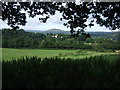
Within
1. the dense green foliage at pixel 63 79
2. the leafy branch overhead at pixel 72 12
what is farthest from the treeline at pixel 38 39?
the dense green foliage at pixel 63 79

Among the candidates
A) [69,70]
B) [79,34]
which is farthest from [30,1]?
[69,70]

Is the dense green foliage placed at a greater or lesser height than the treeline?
lesser

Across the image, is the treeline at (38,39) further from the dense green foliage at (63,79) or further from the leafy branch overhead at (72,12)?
the dense green foliage at (63,79)

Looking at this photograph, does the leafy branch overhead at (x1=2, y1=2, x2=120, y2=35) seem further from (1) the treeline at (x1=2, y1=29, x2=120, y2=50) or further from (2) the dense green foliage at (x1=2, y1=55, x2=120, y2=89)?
(2) the dense green foliage at (x1=2, y1=55, x2=120, y2=89)

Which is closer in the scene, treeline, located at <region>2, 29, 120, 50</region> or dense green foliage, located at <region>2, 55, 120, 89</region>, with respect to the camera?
dense green foliage, located at <region>2, 55, 120, 89</region>

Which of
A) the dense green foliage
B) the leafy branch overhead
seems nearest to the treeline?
the leafy branch overhead

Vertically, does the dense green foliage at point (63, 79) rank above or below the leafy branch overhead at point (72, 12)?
below

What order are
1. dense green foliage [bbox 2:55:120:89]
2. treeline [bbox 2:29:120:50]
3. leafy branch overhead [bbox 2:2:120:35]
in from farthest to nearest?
treeline [bbox 2:29:120:50], leafy branch overhead [bbox 2:2:120:35], dense green foliage [bbox 2:55:120:89]

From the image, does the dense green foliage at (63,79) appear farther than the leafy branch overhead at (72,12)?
No

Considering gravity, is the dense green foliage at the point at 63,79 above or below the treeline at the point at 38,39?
below

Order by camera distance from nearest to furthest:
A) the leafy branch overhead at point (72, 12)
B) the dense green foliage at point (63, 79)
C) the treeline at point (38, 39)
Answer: the dense green foliage at point (63, 79) → the leafy branch overhead at point (72, 12) → the treeline at point (38, 39)

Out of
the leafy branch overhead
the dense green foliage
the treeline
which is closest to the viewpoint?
the dense green foliage

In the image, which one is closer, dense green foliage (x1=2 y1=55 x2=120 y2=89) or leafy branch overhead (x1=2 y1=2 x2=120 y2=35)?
dense green foliage (x1=2 y1=55 x2=120 y2=89)

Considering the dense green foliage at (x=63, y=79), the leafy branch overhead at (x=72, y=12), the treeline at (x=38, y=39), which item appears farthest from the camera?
the treeline at (x=38, y=39)
